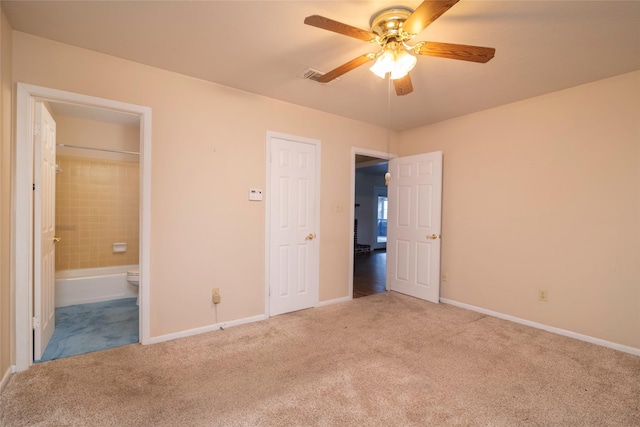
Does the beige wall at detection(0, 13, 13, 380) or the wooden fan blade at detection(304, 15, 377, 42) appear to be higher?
the wooden fan blade at detection(304, 15, 377, 42)

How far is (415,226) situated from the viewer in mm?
4199

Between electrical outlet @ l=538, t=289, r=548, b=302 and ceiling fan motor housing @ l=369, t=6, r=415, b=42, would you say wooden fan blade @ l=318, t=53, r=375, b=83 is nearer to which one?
ceiling fan motor housing @ l=369, t=6, r=415, b=42

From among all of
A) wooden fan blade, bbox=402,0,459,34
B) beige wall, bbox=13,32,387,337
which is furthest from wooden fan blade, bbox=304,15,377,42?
beige wall, bbox=13,32,387,337

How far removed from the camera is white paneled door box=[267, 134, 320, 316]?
341cm

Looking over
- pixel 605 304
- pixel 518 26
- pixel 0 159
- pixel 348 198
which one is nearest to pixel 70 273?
pixel 0 159

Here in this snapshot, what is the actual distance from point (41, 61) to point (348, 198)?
320cm

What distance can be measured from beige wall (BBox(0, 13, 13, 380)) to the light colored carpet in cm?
29

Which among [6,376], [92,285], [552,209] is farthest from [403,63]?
[92,285]

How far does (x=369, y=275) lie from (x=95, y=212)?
4.48 metres

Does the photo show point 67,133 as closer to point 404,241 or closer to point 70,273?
point 70,273

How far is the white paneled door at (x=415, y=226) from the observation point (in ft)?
13.0

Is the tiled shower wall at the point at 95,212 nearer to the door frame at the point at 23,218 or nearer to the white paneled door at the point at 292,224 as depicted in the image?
the door frame at the point at 23,218

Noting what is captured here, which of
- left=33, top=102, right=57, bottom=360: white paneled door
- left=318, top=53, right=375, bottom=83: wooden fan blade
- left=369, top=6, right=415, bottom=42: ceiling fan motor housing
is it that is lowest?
left=33, top=102, right=57, bottom=360: white paneled door

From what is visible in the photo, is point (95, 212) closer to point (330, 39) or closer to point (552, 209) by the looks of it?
point (330, 39)
